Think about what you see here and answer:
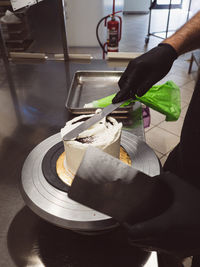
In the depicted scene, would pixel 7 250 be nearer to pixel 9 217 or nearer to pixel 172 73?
pixel 9 217

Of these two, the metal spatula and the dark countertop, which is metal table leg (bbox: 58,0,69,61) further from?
the metal spatula

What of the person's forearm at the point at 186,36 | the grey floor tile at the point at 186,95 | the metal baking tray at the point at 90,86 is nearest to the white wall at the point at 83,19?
the grey floor tile at the point at 186,95

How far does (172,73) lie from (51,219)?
12.0 ft

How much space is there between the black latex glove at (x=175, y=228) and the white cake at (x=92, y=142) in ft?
0.88

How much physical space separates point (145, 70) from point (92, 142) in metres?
0.44

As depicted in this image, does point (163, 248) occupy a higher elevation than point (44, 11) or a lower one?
higher

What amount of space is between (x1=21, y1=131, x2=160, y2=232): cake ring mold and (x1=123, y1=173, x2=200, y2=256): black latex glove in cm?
14

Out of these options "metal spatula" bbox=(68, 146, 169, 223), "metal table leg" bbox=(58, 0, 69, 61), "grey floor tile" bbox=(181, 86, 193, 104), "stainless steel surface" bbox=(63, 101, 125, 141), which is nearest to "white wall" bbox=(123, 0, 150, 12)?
"grey floor tile" bbox=(181, 86, 193, 104)

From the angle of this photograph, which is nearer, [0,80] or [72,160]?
[72,160]

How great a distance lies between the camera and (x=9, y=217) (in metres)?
0.71

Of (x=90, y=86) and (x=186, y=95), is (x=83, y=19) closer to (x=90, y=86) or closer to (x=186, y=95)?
(x=186, y=95)

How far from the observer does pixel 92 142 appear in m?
0.70

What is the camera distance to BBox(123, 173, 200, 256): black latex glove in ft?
1.48

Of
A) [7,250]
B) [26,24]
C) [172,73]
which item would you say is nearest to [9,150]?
[7,250]
